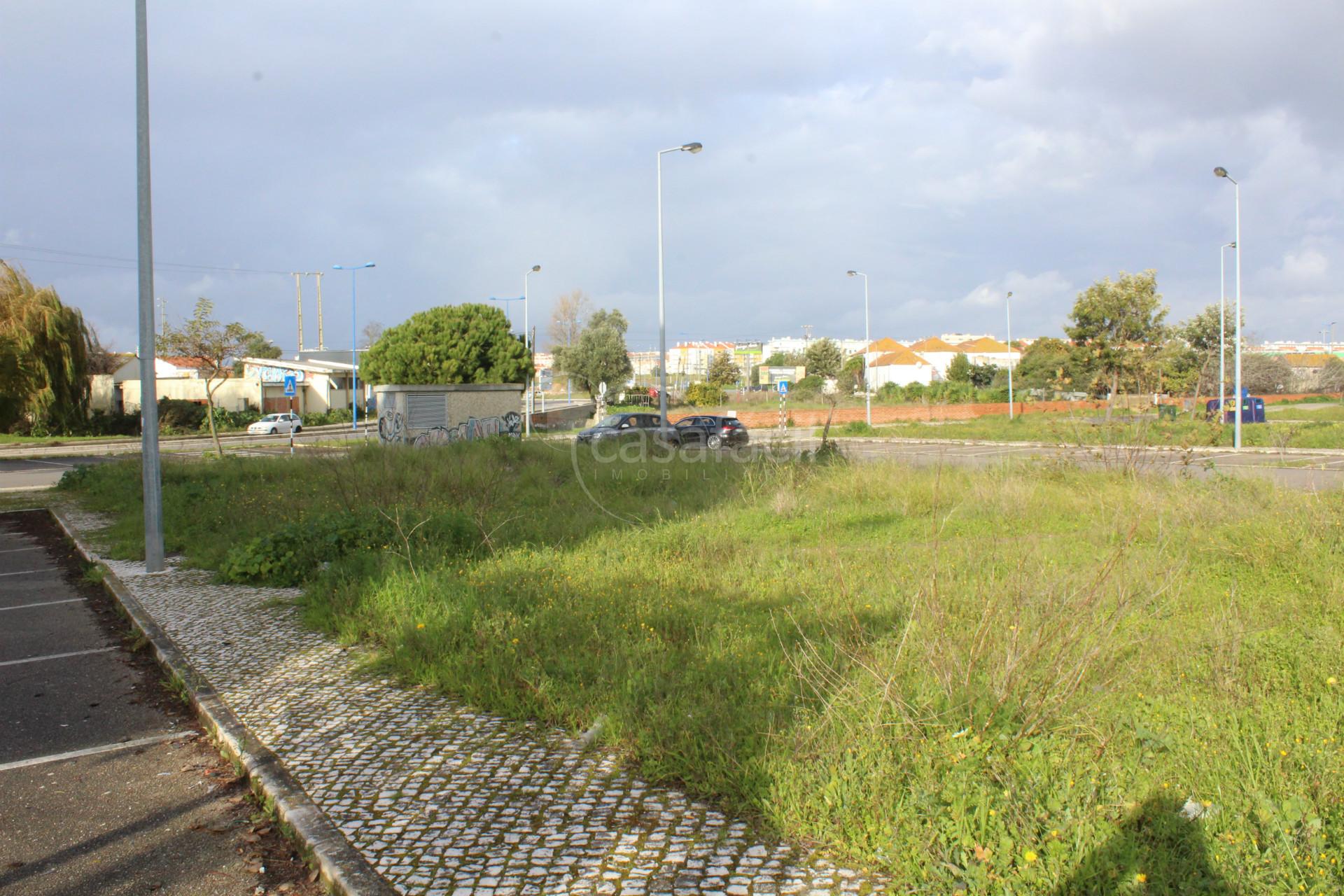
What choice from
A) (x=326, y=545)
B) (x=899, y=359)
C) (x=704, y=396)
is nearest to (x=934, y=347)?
(x=899, y=359)

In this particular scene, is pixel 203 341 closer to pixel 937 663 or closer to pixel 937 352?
pixel 937 663

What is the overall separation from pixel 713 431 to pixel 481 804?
2826cm

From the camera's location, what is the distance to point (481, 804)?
3.95 meters

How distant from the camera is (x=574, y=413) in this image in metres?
59.3

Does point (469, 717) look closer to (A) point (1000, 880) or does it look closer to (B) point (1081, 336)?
(A) point (1000, 880)

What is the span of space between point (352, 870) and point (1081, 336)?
2022 inches

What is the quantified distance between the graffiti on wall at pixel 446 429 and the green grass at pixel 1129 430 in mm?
15589

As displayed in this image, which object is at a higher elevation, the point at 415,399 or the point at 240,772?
the point at 415,399

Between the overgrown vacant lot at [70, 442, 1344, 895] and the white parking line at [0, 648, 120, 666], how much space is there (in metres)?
1.56

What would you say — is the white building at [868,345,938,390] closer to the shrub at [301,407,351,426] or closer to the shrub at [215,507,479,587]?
the shrub at [301,407,351,426]

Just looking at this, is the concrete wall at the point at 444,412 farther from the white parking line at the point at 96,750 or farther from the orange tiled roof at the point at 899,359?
the orange tiled roof at the point at 899,359

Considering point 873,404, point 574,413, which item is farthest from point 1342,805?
point 574,413

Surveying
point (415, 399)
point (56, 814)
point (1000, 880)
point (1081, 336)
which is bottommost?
point (56, 814)

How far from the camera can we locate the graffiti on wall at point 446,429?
1122 inches
